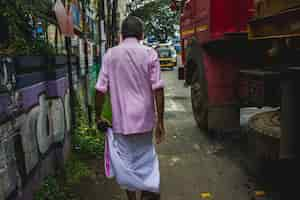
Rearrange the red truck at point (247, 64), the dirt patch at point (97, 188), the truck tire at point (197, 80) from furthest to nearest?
the truck tire at point (197, 80) → the dirt patch at point (97, 188) → the red truck at point (247, 64)

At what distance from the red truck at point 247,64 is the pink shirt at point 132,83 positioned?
126cm

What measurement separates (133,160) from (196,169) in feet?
5.71

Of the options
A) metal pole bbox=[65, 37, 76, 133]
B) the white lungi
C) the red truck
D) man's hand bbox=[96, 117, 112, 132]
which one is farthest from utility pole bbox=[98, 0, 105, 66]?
the white lungi

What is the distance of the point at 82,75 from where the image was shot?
715cm

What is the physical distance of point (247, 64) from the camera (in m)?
5.35

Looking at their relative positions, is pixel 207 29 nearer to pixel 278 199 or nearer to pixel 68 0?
pixel 68 0

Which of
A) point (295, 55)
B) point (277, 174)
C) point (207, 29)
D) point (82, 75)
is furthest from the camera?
point (82, 75)

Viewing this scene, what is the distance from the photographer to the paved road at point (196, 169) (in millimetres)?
3963

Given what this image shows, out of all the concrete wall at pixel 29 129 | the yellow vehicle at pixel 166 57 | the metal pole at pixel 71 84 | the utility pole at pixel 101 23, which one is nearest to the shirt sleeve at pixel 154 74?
the concrete wall at pixel 29 129

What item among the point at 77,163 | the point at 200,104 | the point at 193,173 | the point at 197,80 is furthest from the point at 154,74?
the point at 197,80

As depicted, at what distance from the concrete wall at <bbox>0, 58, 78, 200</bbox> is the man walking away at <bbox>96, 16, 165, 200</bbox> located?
66cm

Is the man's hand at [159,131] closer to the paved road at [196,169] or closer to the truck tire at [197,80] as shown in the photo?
the paved road at [196,169]

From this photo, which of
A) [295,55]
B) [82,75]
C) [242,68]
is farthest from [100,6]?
[295,55]

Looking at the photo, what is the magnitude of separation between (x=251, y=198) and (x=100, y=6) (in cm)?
587
